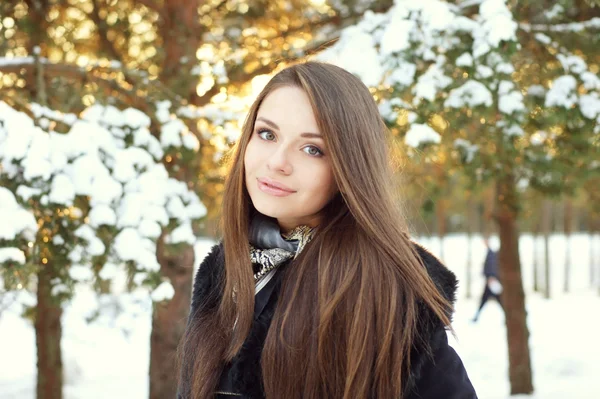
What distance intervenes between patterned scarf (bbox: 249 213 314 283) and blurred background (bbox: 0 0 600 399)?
0.41 metres

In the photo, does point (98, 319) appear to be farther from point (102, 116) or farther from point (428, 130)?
point (428, 130)

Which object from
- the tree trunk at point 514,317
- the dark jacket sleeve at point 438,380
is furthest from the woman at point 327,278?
the tree trunk at point 514,317

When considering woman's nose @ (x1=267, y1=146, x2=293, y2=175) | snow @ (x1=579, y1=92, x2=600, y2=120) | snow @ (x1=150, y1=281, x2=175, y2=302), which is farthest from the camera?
snow @ (x1=579, y1=92, x2=600, y2=120)

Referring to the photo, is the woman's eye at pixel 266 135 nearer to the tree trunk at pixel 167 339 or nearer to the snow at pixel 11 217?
the snow at pixel 11 217

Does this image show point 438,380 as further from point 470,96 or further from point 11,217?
point 470,96

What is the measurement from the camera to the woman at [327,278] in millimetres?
1735

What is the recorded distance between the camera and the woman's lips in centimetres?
188

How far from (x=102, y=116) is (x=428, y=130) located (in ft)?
6.98

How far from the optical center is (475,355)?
11.3 metres

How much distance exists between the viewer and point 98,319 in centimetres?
460

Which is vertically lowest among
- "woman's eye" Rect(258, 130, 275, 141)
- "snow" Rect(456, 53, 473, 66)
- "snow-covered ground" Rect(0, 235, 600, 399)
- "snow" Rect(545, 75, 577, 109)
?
"snow-covered ground" Rect(0, 235, 600, 399)

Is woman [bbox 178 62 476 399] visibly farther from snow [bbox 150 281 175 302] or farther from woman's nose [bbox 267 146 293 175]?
snow [bbox 150 281 175 302]

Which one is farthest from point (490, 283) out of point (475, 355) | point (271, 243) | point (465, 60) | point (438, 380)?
point (438, 380)

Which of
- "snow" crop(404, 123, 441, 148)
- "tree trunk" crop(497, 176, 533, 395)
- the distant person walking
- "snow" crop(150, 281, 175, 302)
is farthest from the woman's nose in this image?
the distant person walking
